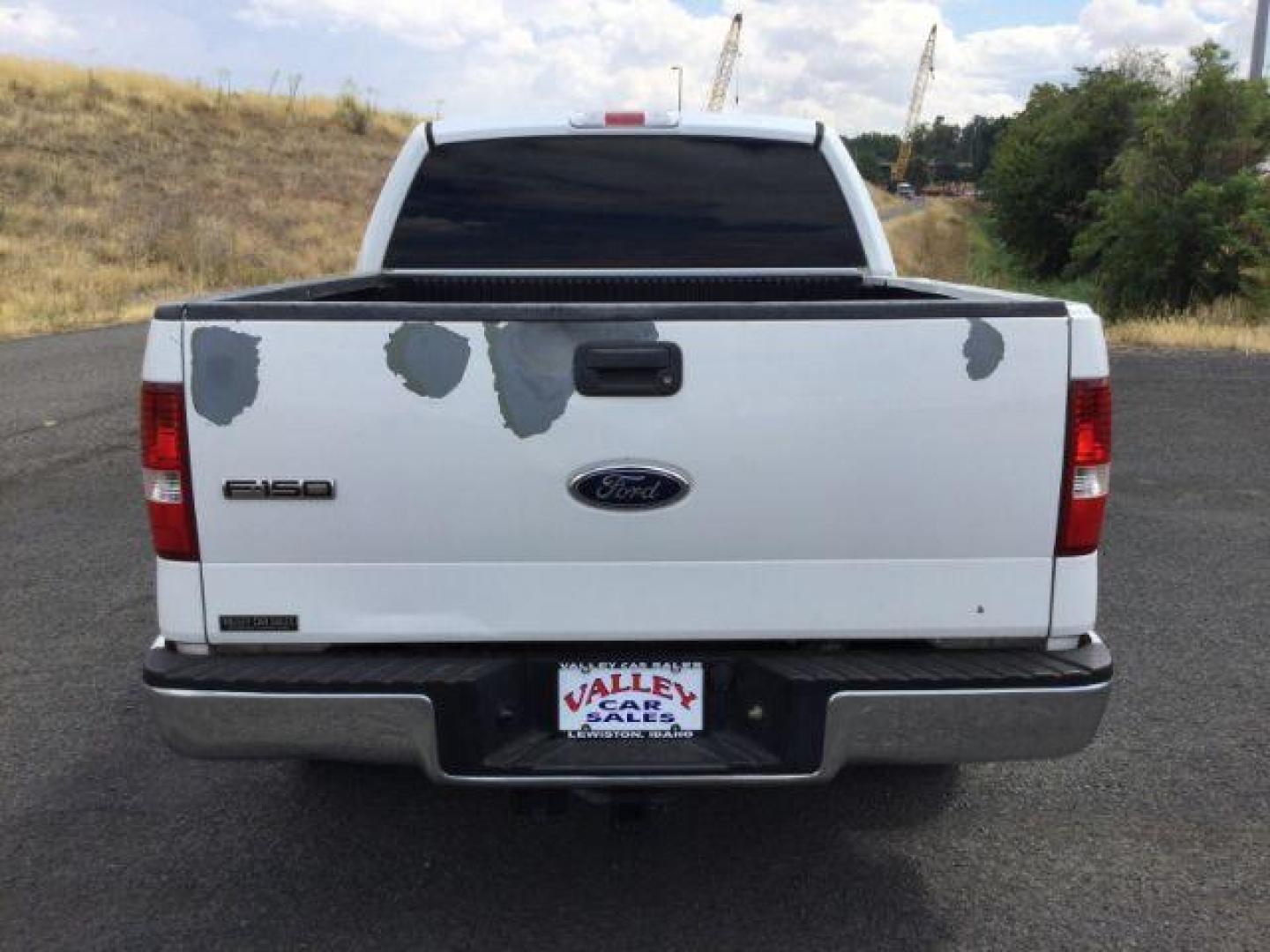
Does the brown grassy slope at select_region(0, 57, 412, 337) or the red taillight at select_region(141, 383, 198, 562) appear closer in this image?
the red taillight at select_region(141, 383, 198, 562)

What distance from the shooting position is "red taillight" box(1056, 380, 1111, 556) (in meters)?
2.50

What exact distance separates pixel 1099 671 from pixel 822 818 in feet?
3.71

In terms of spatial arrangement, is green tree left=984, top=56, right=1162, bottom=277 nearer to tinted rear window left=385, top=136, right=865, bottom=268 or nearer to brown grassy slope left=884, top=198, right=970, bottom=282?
brown grassy slope left=884, top=198, right=970, bottom=282

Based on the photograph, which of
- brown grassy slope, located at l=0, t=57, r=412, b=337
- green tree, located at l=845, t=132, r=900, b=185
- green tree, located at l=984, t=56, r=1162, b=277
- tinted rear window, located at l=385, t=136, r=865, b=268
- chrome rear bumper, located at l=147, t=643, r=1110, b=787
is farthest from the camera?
green tree, located at l=845, t=132, r=900, b=185

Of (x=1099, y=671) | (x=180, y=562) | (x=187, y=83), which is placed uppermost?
(x=187, y=83)

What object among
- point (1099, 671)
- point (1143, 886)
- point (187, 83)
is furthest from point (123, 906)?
point (187, 83)

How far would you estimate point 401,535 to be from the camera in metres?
2.53

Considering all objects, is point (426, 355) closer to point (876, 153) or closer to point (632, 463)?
point (632, 463)

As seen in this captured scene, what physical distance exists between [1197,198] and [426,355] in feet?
79.8

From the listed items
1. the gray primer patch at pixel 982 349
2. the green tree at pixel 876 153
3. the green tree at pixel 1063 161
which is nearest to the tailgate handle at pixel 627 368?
the gray primer patch at pixel 982 349

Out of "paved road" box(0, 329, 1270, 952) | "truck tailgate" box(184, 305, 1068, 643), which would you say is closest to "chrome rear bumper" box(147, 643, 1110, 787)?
"truck tailgate" box(184, 305, 1068, 643)

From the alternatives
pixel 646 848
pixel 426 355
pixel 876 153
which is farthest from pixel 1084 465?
pixel 876 153

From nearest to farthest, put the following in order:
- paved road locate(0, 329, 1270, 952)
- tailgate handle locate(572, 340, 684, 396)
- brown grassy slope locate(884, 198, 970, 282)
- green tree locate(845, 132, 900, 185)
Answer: tailgate handle locate(572, 340, 684, 396) < paved road locate(0, 329, 1270, 952) < brown grassy slope locate(884, 198, 970, 282) < green tree locate(845, 132, 900, 185)

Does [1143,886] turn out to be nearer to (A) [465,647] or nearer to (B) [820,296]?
(A) [465,647]
